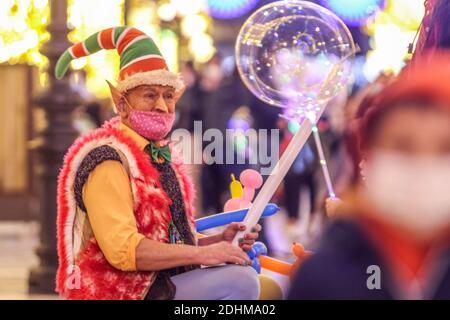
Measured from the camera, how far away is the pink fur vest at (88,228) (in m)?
4.14

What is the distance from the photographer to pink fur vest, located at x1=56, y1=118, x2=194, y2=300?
163 inches

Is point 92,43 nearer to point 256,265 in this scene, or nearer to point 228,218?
point 228,218

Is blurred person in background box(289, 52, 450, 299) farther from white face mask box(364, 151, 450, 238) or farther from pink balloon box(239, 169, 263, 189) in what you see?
pink balloon box(239, 169, 263, 189)

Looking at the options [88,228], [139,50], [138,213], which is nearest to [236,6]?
[139,50]

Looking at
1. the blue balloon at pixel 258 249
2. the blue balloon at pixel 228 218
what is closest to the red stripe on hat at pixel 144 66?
Result: the blue balloon at pixel 228 218

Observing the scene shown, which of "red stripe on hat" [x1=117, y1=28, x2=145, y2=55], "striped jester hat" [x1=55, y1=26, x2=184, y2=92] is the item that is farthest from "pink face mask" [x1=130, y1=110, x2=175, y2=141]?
"red stripe on hat" [x1=117, y1=28, x2=145, y2=55]

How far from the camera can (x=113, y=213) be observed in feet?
13.4

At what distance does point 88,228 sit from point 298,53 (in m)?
0.96

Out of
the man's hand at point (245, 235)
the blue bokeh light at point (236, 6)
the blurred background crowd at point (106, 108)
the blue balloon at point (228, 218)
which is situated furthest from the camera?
the blue bokeh light at point (236, 6)

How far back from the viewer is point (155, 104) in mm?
4375

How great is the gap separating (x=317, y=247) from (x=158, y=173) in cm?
209

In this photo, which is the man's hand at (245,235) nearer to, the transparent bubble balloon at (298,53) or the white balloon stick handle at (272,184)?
the white balloon stick handle at (272,184)

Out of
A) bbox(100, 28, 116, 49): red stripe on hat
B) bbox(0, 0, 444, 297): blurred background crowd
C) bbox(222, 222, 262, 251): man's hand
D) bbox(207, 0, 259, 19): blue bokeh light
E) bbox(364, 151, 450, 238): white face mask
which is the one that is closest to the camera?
bbox(364, 151, 450, 238): white face mask
